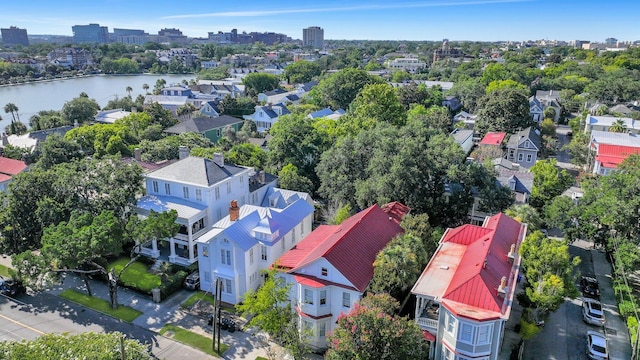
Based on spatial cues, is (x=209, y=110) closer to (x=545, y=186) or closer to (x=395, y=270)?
(x=545, y=186)

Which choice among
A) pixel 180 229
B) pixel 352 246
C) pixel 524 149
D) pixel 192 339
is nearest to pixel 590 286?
pixel 352 246

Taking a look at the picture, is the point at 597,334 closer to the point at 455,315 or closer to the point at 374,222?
the point at 455,315

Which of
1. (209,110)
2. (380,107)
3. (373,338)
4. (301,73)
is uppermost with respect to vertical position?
(301,73)

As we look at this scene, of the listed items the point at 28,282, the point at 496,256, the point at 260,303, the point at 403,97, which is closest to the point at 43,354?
the point at 260,303

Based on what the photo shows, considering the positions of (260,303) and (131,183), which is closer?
(260,303)

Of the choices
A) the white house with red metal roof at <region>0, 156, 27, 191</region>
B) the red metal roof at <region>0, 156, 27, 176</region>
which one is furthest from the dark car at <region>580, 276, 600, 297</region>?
the red metal roof at <region>0, 156, 27, 176</region>

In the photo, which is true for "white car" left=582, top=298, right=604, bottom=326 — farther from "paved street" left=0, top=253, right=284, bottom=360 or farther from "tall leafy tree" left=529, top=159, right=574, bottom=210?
"paved street" left=0, top=253, right=284, bottom=360
